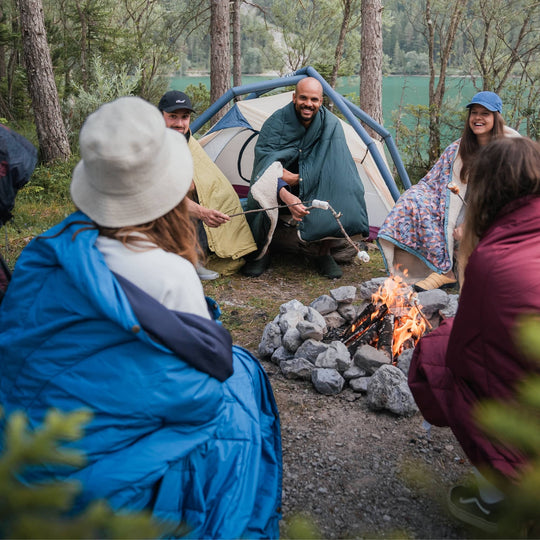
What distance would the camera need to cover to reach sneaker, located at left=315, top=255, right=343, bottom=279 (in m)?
4.88

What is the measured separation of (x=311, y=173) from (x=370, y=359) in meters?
2.11

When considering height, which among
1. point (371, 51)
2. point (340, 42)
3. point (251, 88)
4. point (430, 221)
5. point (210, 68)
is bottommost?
point (430, 221)

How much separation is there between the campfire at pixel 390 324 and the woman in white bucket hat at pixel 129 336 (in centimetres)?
186

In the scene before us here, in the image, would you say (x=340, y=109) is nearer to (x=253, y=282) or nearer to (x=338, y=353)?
(x=253, y=282)

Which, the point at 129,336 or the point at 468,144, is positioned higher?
the point at 468,144

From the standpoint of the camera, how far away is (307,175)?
4715mm

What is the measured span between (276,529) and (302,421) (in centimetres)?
97

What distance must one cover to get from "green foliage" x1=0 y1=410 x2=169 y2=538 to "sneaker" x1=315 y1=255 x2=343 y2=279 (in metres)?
4.38

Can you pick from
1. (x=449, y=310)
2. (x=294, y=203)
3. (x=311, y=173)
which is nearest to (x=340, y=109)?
(x=311, y=173)

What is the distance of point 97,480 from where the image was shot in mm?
1442

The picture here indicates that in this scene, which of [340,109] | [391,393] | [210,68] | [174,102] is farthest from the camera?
[210,68]

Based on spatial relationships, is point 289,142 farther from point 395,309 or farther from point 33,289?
point 33,289

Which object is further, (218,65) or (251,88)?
(218,65)

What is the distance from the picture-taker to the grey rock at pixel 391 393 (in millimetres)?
2799
